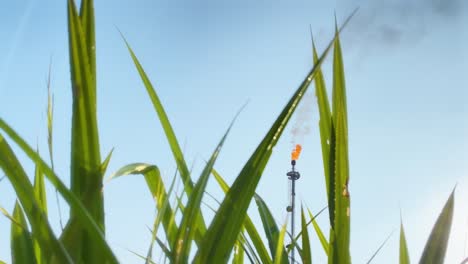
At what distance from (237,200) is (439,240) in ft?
0.66

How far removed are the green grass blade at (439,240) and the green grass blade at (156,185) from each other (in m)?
0.21

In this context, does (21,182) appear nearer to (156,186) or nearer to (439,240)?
(156,186)

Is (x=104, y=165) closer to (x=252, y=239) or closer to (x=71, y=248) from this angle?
(x=71, y=248)

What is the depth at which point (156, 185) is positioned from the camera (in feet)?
2.03

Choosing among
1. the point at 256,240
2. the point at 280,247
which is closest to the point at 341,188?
the point at 280,247

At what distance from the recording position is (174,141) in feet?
1.99

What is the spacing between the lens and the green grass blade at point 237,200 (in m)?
0.46

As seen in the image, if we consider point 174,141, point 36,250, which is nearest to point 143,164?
point 174,141

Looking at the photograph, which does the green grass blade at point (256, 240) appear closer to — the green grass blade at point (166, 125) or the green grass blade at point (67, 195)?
the green grass blade at point (166, 125)

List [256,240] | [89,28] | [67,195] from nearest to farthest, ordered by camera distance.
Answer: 1. [67,195]
2. [89,28]
3. [256,240]

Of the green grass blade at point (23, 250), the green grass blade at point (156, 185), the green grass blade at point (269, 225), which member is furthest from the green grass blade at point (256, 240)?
the green grass blade at point (23, 250)

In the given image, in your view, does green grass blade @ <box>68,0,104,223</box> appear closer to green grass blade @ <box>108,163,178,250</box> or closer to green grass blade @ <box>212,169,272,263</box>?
green grass blade @ <box>108,163,178,250</box>

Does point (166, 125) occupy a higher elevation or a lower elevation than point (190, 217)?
higher

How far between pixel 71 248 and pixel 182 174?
158 mm
